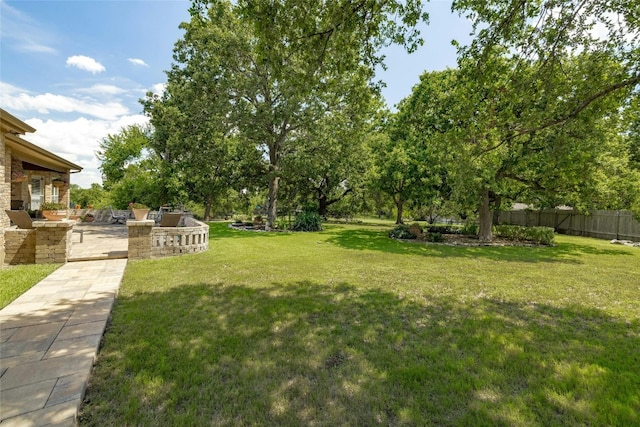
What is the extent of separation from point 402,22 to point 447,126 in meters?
10.0

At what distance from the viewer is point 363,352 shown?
11.5 ft

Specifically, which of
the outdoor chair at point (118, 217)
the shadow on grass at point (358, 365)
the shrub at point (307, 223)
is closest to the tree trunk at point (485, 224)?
the shrub at point (307, 223)

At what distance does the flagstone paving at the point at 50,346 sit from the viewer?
92.4 inches

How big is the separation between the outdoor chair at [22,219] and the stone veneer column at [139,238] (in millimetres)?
2206

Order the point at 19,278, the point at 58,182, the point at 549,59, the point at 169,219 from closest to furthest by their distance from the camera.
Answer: the point at 19,278, the point at 549,59, the point at 169,219, the point at 58,182

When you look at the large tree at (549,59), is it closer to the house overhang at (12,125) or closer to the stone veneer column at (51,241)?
the house overhang at (12,125)

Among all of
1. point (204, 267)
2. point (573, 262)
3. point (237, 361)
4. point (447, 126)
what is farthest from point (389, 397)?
point (447, 126)

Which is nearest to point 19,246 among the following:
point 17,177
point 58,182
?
point 17,177

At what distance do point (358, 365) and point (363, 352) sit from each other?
304mm

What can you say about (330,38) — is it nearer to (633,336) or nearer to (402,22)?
(402,22)

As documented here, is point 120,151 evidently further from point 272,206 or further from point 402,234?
point 402,234

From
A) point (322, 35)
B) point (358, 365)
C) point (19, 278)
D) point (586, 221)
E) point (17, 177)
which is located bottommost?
point (358, 365)

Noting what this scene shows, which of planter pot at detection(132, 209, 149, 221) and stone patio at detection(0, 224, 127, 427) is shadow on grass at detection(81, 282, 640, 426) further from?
planter pot at detection(132, 209, 149, 221)

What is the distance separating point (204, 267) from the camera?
769 centimetres
